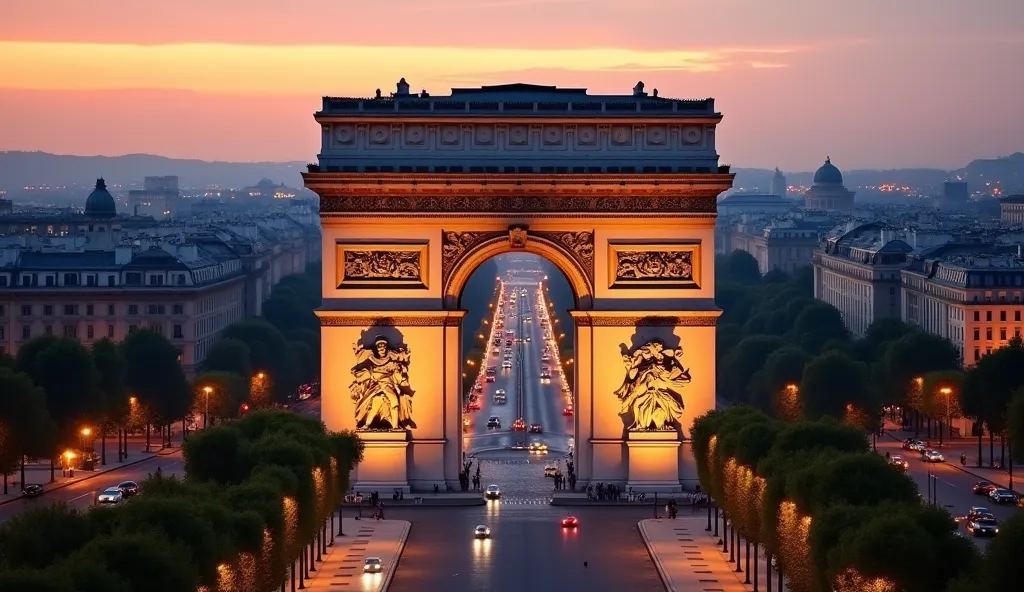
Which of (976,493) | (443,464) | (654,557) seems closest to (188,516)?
(654,557)

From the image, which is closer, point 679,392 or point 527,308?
point 679,392

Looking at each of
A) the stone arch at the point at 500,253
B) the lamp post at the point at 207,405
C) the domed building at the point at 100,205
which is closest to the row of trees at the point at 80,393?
the lamp post at the point at 207,405

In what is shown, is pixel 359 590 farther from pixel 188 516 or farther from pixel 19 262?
pixel 19 262

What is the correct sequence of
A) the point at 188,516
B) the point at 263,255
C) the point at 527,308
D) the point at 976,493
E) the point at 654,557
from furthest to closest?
the point at 527,308 < the point at 263,255 < the point at 976,493 < the point at 654,557 < the point at 188,516

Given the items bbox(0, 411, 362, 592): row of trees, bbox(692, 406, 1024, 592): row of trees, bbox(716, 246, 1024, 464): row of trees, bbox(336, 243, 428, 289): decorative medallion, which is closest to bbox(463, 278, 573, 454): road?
bbox(716, 246, 1024, 464): row of trees

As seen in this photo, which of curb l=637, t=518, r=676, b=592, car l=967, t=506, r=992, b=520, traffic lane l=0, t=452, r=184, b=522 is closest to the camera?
curb l=637, t=518, r=676, b=592

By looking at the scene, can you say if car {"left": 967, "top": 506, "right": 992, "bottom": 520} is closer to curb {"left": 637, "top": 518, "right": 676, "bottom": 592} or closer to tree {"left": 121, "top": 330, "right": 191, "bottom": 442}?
curb {"left": 637, "top": 518, "right": 676, "bottom": 592}

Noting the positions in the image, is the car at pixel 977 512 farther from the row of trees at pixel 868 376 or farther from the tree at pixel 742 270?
the tree at pixel 742 270
